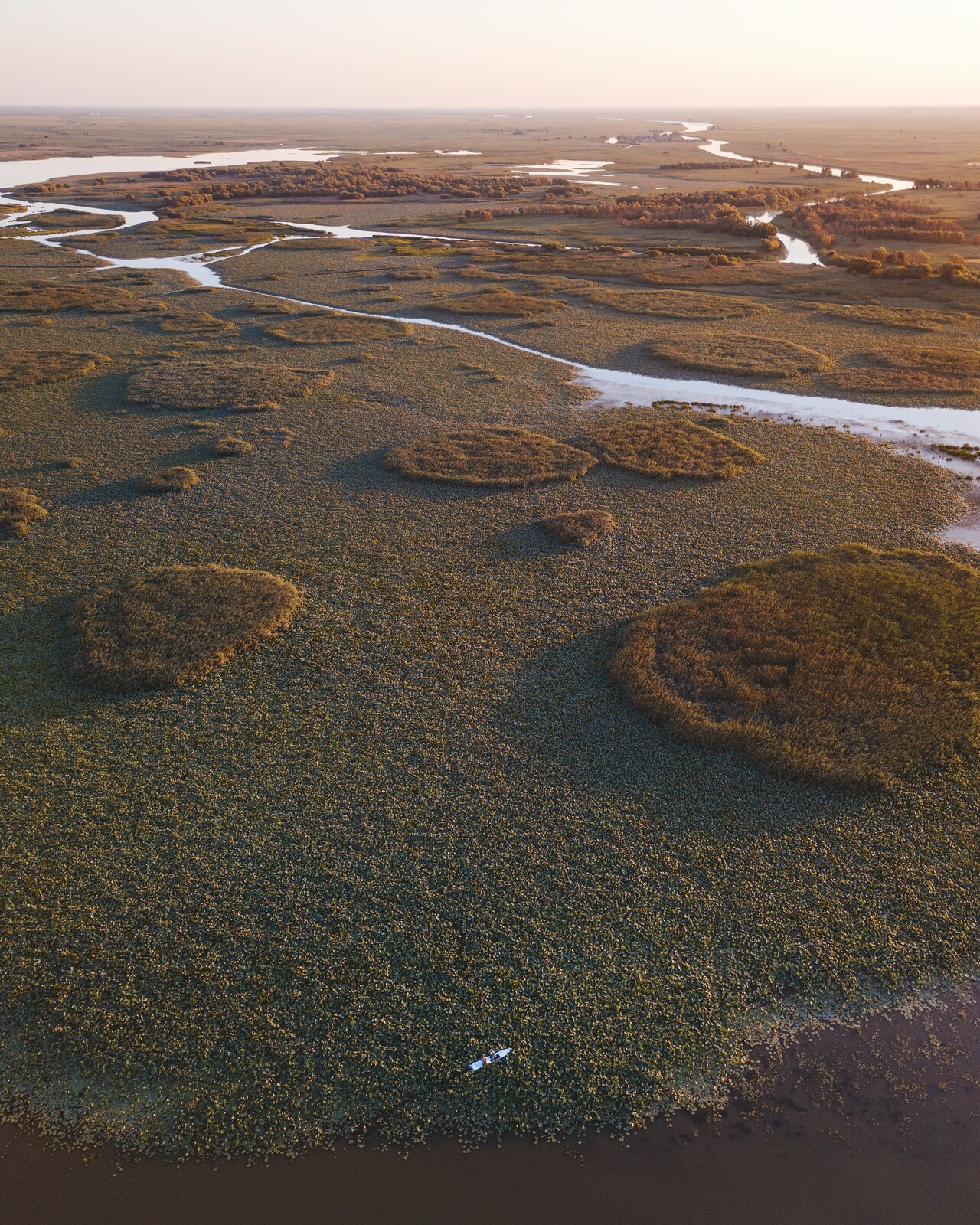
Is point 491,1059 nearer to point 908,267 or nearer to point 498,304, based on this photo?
point 498,304

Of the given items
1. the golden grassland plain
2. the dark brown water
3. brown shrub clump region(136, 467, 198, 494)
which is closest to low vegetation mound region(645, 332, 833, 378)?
the golden grassland plain

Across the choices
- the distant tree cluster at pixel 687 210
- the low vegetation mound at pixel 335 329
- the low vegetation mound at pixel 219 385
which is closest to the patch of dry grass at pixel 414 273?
the low vegetation mound at pixel 335 329

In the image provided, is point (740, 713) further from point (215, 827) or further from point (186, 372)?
point (186, 372)

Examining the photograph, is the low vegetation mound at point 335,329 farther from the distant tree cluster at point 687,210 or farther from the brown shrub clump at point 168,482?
the distant tree cluster at point 687,210

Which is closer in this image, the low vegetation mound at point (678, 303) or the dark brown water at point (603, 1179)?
the dark brown water at point (603, 1179)

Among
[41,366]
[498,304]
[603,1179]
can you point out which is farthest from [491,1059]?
[498,304]

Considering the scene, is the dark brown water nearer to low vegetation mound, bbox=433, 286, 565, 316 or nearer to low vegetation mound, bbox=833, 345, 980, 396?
low vegetation mound, bbox=833, 345, 980, 396

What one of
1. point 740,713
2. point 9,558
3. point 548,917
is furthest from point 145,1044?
point 9,558
